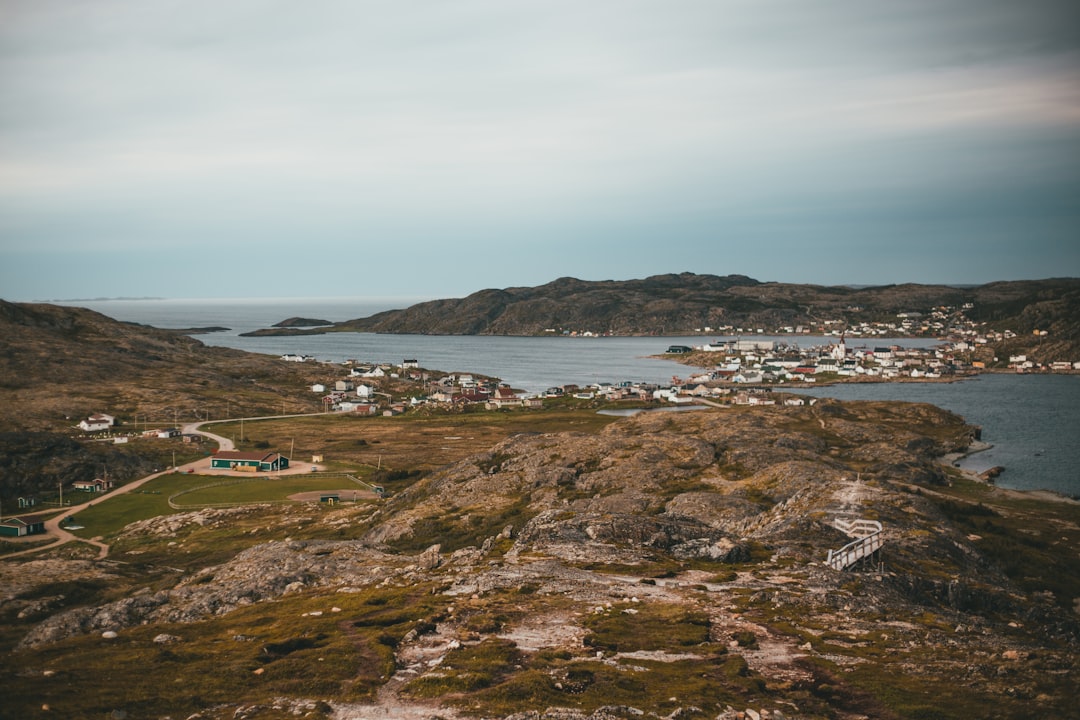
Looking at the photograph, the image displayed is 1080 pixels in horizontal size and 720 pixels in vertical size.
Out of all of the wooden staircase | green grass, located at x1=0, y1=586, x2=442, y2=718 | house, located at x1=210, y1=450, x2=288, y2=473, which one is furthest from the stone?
house, located at x1=210, y1=450, x2=288, y2=473

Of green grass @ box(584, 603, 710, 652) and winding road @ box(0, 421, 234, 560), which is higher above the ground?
green grass @ box(584, 603, 710, 652)

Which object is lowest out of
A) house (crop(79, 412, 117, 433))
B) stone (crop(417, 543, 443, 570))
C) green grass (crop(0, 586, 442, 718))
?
house (crop(79, 412, 117, 433))

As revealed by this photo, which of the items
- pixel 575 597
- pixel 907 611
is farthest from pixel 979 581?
pixel 575 597

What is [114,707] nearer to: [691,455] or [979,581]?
[979,581]

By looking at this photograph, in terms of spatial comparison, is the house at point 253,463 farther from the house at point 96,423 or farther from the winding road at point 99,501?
the house at point 96,423

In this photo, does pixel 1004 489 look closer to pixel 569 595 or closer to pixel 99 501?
pixel 569 595

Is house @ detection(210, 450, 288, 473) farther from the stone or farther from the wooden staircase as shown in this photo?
the wooden staircase
